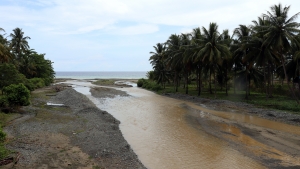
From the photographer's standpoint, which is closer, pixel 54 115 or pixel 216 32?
pixel 54 115

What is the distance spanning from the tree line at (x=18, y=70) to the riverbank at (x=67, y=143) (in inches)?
82.3

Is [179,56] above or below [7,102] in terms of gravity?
above

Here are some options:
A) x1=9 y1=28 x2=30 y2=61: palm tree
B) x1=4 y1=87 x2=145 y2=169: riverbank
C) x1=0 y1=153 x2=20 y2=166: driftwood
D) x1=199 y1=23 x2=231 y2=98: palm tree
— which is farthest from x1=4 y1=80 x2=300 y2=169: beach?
x1=9 y1=28 x2=30 y2=61: palm tree

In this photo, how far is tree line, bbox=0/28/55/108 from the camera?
20672mm

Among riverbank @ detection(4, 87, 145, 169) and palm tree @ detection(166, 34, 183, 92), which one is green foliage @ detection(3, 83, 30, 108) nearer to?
riverbank @ detection(4, 87, 145, 169)

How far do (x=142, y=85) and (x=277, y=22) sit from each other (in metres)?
48.1

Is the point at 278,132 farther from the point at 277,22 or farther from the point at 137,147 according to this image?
the point at 277,22

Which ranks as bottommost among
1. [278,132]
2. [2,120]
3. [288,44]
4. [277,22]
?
[278,132]

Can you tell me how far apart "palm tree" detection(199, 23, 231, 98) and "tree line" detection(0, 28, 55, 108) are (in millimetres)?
23555

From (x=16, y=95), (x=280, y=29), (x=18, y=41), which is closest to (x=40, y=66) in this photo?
(x=18, y=41)

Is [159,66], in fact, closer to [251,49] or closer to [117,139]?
[251,49]

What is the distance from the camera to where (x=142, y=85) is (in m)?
69.9

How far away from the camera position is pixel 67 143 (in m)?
13.5

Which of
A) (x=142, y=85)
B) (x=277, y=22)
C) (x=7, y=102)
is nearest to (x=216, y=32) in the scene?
(x=277, y=22)
